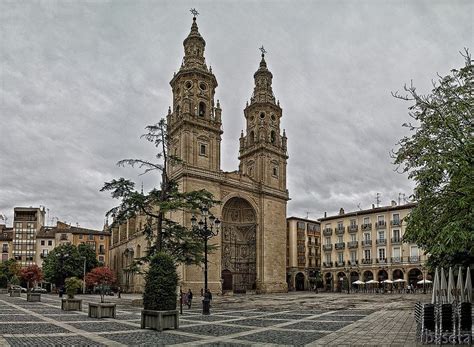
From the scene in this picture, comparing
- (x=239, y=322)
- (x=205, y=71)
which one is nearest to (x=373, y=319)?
(x=239, y=322)

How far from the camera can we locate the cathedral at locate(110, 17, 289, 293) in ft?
155

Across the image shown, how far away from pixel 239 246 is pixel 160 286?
40.0 meters

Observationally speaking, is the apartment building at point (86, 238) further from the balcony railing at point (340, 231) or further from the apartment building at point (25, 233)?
the balcony railing at point (340, 231)

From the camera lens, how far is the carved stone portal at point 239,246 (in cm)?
5275

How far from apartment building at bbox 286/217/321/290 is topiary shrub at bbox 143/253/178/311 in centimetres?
5821

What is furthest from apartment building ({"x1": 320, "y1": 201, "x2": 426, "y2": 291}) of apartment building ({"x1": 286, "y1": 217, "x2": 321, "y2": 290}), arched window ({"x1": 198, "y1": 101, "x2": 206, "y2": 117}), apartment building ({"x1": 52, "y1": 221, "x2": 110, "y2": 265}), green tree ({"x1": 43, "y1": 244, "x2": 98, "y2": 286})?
apartment building ({"x1": 52, "y1": 221, "x2": 110, "y2": 265})

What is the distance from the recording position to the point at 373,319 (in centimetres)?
1839

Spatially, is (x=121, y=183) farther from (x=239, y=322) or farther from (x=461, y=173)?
(x=461, y=173)

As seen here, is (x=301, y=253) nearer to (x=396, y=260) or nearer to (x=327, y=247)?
(x=327, y=247)

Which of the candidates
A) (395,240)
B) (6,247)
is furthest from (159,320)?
(6,247)

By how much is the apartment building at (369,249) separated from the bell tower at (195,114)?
25.4 meters

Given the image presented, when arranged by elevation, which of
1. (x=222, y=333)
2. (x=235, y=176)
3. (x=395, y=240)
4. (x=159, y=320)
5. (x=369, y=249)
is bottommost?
Result: (x=222, y=333)

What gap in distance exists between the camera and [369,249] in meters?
61.5

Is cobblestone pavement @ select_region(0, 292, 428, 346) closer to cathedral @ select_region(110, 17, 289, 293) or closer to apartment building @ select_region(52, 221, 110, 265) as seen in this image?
cathedral @ select_region(110, 17, 289, 293)
